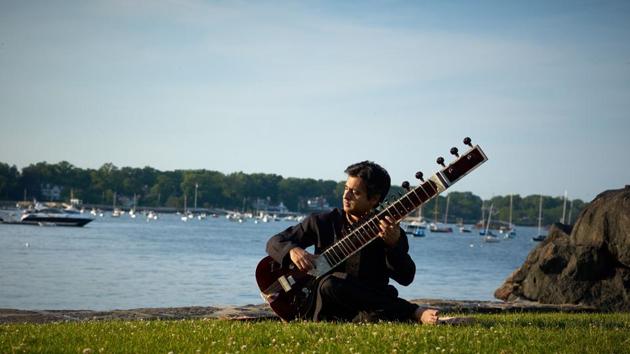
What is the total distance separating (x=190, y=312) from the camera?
523 inches

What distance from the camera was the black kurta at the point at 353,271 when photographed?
987 centimetres

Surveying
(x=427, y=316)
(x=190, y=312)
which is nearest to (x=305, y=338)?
(x=427, y=316)

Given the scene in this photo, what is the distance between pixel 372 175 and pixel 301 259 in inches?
50.0

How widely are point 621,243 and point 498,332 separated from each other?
1132 centimetres

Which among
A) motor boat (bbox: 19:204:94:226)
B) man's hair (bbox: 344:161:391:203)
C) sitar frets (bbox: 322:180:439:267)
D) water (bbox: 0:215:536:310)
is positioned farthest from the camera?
motor boat (bbox: 19:204:94:226)

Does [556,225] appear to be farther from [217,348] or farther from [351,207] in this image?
[217,348]

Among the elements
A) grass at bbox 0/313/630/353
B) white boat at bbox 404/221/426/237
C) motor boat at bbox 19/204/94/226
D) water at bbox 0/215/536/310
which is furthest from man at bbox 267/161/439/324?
white boat at bbox 404/221/426/237

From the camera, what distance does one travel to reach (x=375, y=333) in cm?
847

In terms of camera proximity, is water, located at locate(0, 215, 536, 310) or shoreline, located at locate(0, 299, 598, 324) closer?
shoreline, located at locate(0, 299, 598, 324)

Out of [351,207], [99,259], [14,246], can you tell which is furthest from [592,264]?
[14,246]

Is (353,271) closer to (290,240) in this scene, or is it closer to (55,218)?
(290,240)

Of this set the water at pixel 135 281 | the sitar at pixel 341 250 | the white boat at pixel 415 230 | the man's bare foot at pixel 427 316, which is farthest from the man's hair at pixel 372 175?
the white boat at pixel 415 230

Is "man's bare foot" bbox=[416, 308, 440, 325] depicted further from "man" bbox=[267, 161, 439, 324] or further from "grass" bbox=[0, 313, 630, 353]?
"grass" bbox=[0, 313, 630, 353]

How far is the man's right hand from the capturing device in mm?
9742
